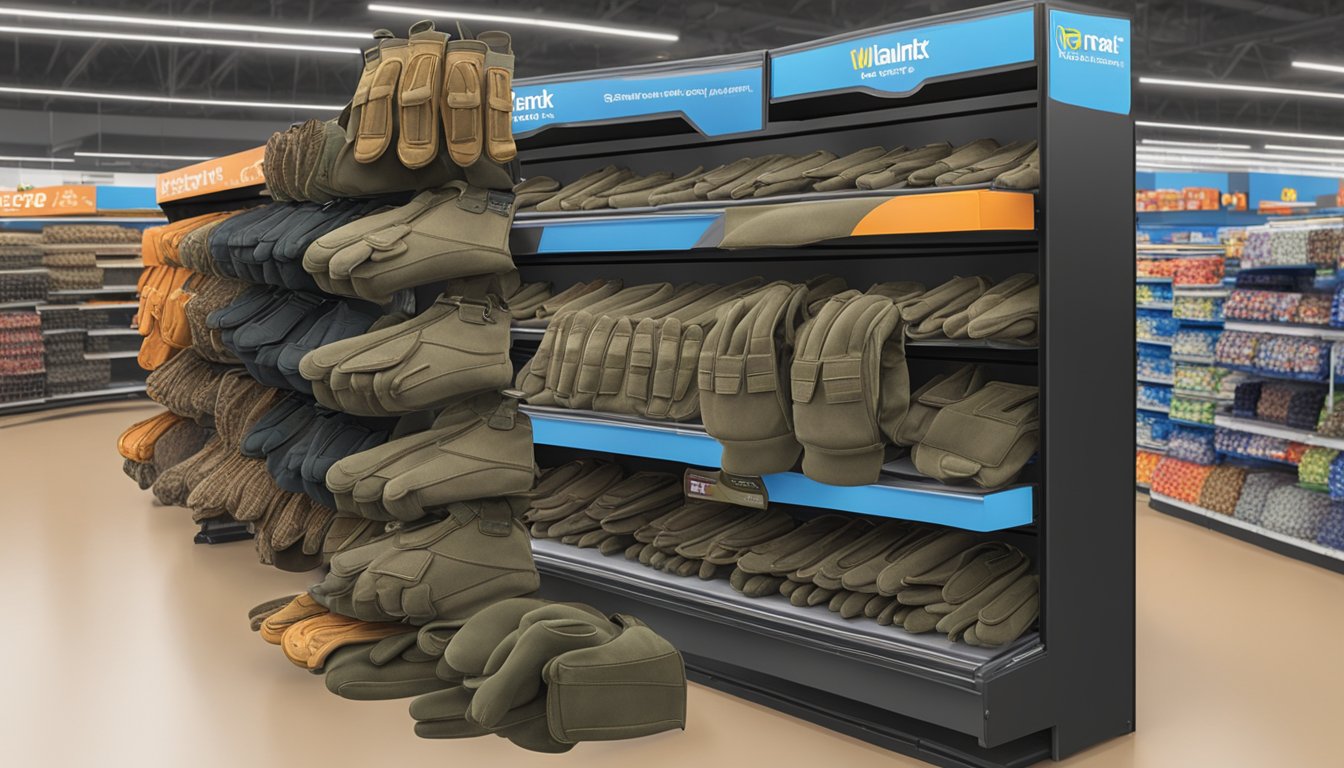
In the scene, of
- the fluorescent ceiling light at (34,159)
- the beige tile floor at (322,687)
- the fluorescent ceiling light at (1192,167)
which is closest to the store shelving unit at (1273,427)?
the beige tile floor at (322,687)

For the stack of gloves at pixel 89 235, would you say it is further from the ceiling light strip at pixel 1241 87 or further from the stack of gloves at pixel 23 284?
the ceiling light strip at pixel 1241 87

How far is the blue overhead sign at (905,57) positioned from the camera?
3.19m

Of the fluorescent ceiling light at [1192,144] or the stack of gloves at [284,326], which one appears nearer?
the stack of gloves at [284,326]

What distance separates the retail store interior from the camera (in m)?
3.09

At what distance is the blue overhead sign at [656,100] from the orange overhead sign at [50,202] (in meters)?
9.81

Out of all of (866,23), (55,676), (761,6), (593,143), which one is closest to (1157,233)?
(866,23)

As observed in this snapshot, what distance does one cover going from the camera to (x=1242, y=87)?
1806cm

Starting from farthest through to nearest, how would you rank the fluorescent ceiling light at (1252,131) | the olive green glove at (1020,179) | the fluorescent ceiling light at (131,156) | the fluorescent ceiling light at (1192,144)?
the fluorescent ceiling light at (1192,144) → the fluorescent ceiling light at (1252,131) → the fluorescent ceiling light at (131,156) → the olive green glove at (1020,179)

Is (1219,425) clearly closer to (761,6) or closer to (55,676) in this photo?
(55,676)

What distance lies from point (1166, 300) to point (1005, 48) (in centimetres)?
532

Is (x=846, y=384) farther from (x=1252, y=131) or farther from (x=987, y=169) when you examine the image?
(x=1252, y=131)

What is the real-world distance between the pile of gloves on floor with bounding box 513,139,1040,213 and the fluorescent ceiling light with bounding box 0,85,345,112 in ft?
43.2

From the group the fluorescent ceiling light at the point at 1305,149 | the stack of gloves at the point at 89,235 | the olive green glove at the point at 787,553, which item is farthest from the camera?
the fluorescent ceiling light at the point at 1305,149

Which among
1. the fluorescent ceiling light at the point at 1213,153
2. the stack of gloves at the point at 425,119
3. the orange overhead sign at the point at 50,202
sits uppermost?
the fluorescent ceiling light at the point at 1213,153
